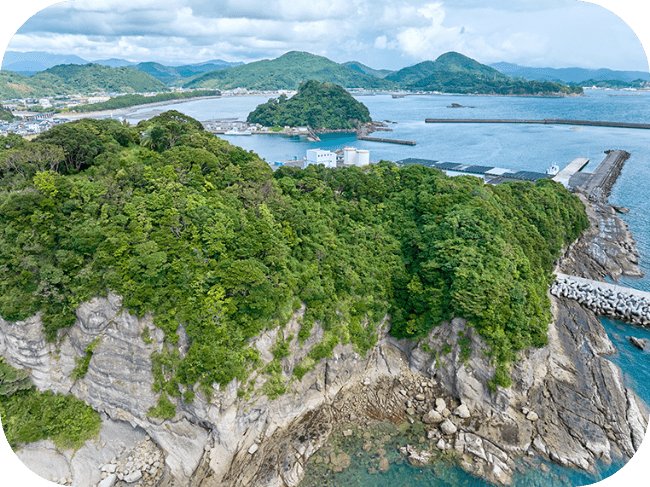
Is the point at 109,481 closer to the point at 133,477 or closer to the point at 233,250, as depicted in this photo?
the point at 133,477

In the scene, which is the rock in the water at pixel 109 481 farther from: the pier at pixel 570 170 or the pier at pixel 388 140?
the pier at pixel 388 140

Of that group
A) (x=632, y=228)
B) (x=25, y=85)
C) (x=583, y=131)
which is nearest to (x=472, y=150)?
(x=632, y=228)

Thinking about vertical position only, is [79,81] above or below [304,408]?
above

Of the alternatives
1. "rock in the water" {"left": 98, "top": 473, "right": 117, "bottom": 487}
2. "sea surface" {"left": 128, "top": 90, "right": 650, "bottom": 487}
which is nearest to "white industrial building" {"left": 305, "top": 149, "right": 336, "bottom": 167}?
"sea surface" {"left": 128, "top": 90, "right": 650, "bottom": 487}

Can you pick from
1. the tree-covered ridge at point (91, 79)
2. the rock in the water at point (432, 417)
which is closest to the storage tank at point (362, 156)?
the rock in the water at point (432, 417)

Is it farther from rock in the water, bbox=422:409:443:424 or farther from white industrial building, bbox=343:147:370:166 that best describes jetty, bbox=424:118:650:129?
rock in the water, bbox=422:409:443:424

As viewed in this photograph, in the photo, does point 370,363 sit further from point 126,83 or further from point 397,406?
point 126,83

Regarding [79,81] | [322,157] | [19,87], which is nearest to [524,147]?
[322,157]
